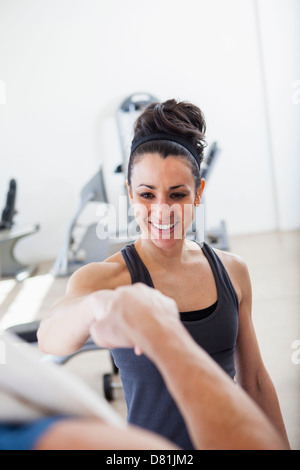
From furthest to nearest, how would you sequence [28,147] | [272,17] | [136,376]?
1. [28,147]
2. [272,17]
3. [136,376]

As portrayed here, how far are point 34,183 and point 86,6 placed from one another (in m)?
2.00

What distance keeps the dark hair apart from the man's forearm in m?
0.47

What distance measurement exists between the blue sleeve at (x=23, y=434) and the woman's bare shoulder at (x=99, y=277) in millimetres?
440

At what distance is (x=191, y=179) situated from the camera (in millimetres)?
804

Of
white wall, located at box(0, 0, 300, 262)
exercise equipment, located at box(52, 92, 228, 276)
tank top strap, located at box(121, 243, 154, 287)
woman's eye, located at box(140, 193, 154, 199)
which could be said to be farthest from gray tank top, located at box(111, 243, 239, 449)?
white wall, located at box(0, 0, 300, 262)

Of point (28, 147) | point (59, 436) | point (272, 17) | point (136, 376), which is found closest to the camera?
point (59, 436)

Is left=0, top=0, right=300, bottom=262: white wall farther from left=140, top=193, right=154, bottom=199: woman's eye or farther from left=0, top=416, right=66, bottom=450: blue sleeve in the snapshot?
left=0, top=416, right=66, bottom=450: blue sleeve

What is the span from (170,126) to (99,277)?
29cm

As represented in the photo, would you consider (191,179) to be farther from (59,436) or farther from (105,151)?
(105,151)

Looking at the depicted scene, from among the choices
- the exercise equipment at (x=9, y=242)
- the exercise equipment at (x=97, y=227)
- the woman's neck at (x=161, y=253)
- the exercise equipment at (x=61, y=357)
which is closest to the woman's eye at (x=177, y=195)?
the woman's neck at (x=161, y=253)

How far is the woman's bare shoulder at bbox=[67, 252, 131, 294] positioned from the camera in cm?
73

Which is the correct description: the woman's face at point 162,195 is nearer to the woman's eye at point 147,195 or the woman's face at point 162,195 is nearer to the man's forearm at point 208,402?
the woman's eye at point 147,195

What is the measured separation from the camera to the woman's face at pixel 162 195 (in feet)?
2.50
